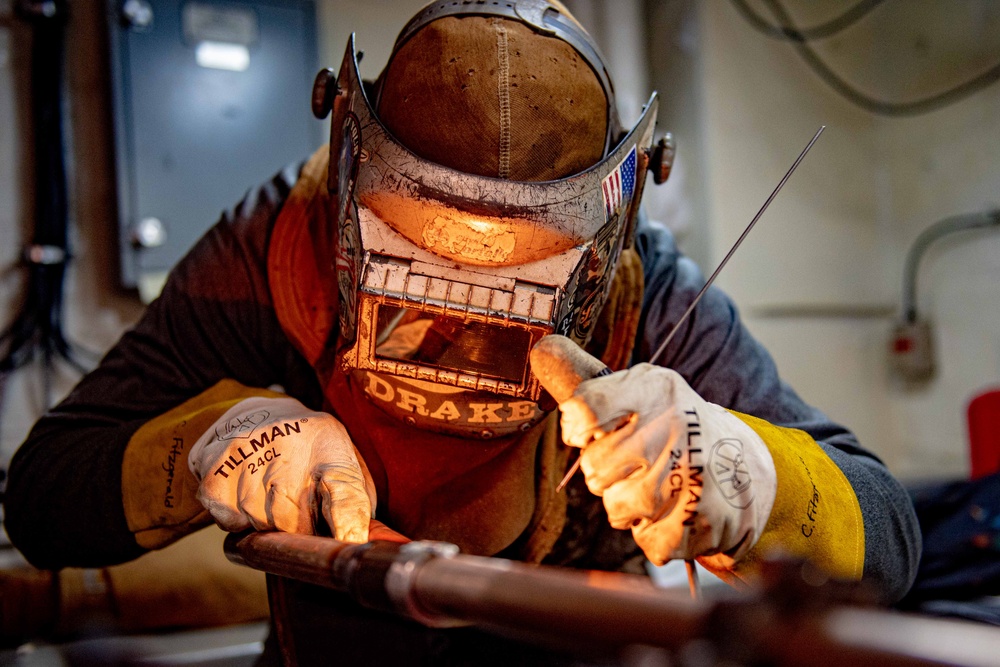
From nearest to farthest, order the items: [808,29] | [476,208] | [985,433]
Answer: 1. [476,208]
2. [985,433]
3. [808,29]

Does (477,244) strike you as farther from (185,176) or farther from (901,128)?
(901,128)

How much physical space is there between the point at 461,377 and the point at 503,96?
1.06 feet

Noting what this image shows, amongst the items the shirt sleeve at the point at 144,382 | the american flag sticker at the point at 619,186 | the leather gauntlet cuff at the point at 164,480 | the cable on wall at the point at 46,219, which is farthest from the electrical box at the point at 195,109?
the american flag sticker at the point at 619,186

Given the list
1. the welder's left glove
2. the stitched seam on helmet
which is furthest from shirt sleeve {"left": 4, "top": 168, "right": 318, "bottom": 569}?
the welder's left glove

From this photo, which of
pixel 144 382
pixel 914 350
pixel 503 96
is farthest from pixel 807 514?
pixel 914 350

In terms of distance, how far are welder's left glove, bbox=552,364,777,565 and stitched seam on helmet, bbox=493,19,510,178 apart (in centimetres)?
29

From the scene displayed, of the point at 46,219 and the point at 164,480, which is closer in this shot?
the point at 164,480

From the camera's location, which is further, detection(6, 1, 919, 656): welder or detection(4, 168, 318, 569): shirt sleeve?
detection(4, 168, 318, 569): shirt sleeve

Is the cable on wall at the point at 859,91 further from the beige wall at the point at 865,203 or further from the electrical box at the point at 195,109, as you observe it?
the electrical box at the point at 195,109

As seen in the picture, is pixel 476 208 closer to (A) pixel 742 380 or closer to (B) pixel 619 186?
(B) pixel 619 186

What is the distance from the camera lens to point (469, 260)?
0.91 metres

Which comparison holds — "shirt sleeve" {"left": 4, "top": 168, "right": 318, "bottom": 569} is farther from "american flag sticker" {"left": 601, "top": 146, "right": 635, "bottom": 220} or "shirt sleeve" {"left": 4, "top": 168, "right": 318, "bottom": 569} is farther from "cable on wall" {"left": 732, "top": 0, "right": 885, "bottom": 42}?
"cable on wall" {"left": 732, "top": 0, "right": 885, "bottom": 42}

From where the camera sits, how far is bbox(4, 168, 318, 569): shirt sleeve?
115 centimetres

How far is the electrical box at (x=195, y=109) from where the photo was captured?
6.10ft
